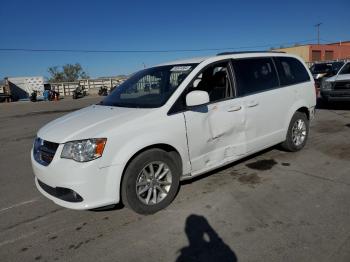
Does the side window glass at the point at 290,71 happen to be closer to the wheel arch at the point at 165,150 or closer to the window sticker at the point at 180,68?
the window sticker at the point at 180,68

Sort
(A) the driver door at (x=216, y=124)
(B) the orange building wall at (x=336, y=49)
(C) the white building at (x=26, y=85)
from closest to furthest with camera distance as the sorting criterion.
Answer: (A) the driver door at (x=216, y=124) < (C) the white building at (x=26, y=85) < (B) the orange building wall at (x=336, y=49)

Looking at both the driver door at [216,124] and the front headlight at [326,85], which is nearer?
the driver door at [216,124]

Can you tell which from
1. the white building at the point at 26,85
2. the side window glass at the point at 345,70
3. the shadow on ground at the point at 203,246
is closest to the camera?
the shadow on ground at the point at 203,246

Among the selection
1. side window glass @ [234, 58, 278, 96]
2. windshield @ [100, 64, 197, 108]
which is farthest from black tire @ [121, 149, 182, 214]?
side window glass @ [234, 58, 278, 96]

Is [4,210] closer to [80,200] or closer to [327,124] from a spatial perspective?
[80,200]

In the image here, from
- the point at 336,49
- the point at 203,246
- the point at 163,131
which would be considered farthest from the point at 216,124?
the point at 336,49

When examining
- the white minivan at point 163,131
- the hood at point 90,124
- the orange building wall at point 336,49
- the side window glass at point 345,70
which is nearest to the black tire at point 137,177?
the white minivan at point 163,131

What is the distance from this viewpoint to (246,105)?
4961 mm

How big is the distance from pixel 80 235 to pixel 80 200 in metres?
0.38

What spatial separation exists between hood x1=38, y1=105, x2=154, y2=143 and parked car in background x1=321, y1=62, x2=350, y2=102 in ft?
30.9

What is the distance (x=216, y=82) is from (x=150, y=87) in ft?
3.19

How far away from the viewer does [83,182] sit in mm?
3551

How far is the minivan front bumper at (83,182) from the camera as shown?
3.55 m

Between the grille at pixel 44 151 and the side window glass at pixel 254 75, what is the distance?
2.69 m
